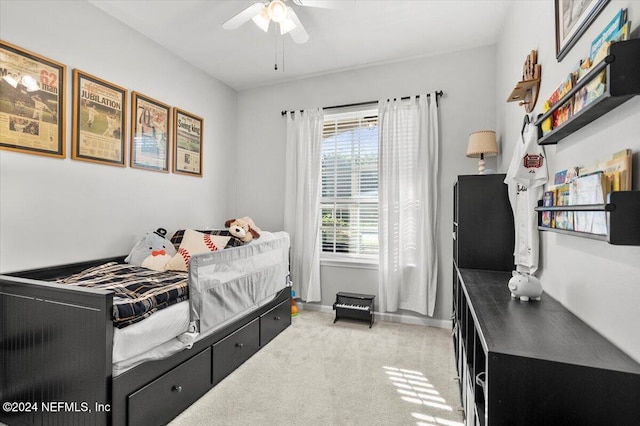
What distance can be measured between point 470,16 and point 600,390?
2808 millimetres

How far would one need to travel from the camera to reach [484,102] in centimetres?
309

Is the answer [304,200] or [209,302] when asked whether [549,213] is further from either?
[304,200]

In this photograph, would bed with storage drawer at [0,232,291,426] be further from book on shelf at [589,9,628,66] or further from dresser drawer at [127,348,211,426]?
book on shelf at [589,9,628,66]

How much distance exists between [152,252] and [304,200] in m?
1.67

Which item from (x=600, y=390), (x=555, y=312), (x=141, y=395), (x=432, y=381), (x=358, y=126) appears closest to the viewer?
(x=600, y=390)

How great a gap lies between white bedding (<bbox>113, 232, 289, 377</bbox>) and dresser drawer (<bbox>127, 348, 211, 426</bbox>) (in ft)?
0.45

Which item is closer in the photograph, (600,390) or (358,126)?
(600,390)

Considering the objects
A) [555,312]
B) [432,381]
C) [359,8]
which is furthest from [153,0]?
[432,381]

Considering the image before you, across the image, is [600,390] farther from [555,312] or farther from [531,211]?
[531,211]

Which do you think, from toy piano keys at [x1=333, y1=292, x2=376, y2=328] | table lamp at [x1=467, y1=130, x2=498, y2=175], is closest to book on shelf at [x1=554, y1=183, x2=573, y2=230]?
table lamp at [x1=467, y1=130, x2=498, y2=175]

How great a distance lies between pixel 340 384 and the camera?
216 cm

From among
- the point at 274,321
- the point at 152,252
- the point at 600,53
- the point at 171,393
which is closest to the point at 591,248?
the point at 600,53

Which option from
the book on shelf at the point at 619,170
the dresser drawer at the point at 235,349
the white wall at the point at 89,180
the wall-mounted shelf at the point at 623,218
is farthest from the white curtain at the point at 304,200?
the wall-mounted shelf at the point at 623,218

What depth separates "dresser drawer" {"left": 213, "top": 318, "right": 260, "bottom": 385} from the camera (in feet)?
7.16
